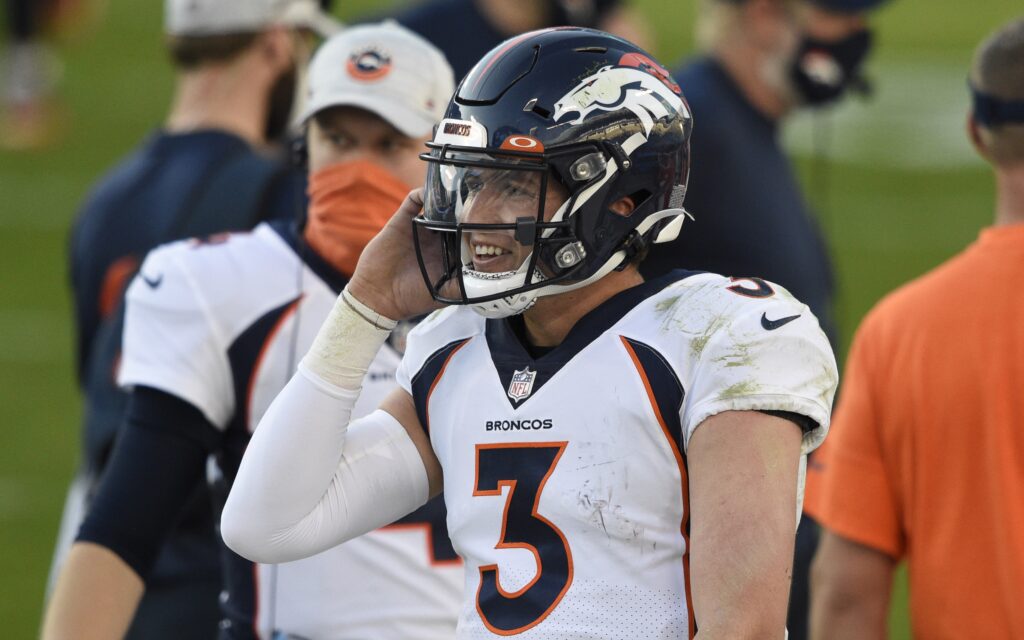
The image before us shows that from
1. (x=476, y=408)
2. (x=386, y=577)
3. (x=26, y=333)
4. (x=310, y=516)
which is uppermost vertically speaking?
(x=476, y=408)

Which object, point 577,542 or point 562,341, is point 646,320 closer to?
point 562,341

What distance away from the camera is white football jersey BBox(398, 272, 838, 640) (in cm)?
225

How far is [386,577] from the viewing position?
3.03m

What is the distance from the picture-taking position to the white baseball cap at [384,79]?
3178 millimetres

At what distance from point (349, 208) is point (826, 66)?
221cm

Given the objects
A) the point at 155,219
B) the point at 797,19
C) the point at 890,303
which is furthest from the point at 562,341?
the point at 797,19

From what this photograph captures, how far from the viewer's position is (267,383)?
3.07 metres

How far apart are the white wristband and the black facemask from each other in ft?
7.17

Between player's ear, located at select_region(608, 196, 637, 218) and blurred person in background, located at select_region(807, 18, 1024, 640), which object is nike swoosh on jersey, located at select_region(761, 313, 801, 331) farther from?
blurred person in background, located at select_region(807, 18, 1024, 640)

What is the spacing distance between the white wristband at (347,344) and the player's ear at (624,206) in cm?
39

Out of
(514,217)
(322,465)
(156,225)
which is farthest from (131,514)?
(156,225)

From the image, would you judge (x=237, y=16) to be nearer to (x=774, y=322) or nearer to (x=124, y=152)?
(x=774, y=322)

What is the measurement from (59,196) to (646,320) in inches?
420

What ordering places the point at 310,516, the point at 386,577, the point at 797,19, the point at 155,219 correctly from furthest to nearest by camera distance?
the point at 797,19 < the point at 155,219 < the point at 386,577 < the point at 310,516
